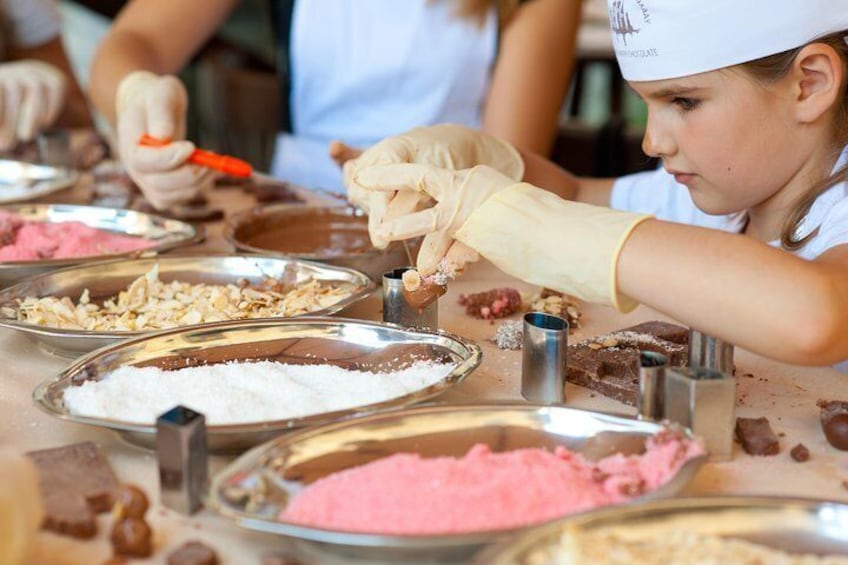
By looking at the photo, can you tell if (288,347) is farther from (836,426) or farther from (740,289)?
(836,426)

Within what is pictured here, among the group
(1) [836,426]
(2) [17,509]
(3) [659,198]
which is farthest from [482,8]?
(2) [17,509]

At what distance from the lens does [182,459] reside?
0.97 m

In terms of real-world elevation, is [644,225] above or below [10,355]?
above

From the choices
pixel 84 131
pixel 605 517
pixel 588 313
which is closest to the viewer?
pixel 605 517

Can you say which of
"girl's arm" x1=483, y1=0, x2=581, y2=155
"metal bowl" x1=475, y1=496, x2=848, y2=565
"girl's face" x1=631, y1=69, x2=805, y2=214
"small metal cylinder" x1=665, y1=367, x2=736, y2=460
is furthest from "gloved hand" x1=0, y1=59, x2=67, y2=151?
"metal bowl" x1=475, y1=496, x2=848, y2=565

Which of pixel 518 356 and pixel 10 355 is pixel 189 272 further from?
pixel 518 356

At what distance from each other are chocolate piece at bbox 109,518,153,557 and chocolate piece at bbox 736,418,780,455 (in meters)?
0.66

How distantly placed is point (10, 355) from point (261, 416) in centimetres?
Answer: 54

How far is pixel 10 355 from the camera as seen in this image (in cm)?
147

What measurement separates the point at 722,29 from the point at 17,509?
1.12 metres

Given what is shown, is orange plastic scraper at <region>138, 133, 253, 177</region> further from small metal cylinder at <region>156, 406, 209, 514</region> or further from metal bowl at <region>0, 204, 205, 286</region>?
small metal cylinder at <region>156, 406, 209, 514</region>

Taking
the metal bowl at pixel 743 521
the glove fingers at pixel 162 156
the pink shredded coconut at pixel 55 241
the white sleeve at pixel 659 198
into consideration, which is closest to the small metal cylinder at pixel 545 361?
the metal bowl at pixel 743 521

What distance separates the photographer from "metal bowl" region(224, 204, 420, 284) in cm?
185

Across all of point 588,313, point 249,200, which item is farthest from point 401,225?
point 249,200
